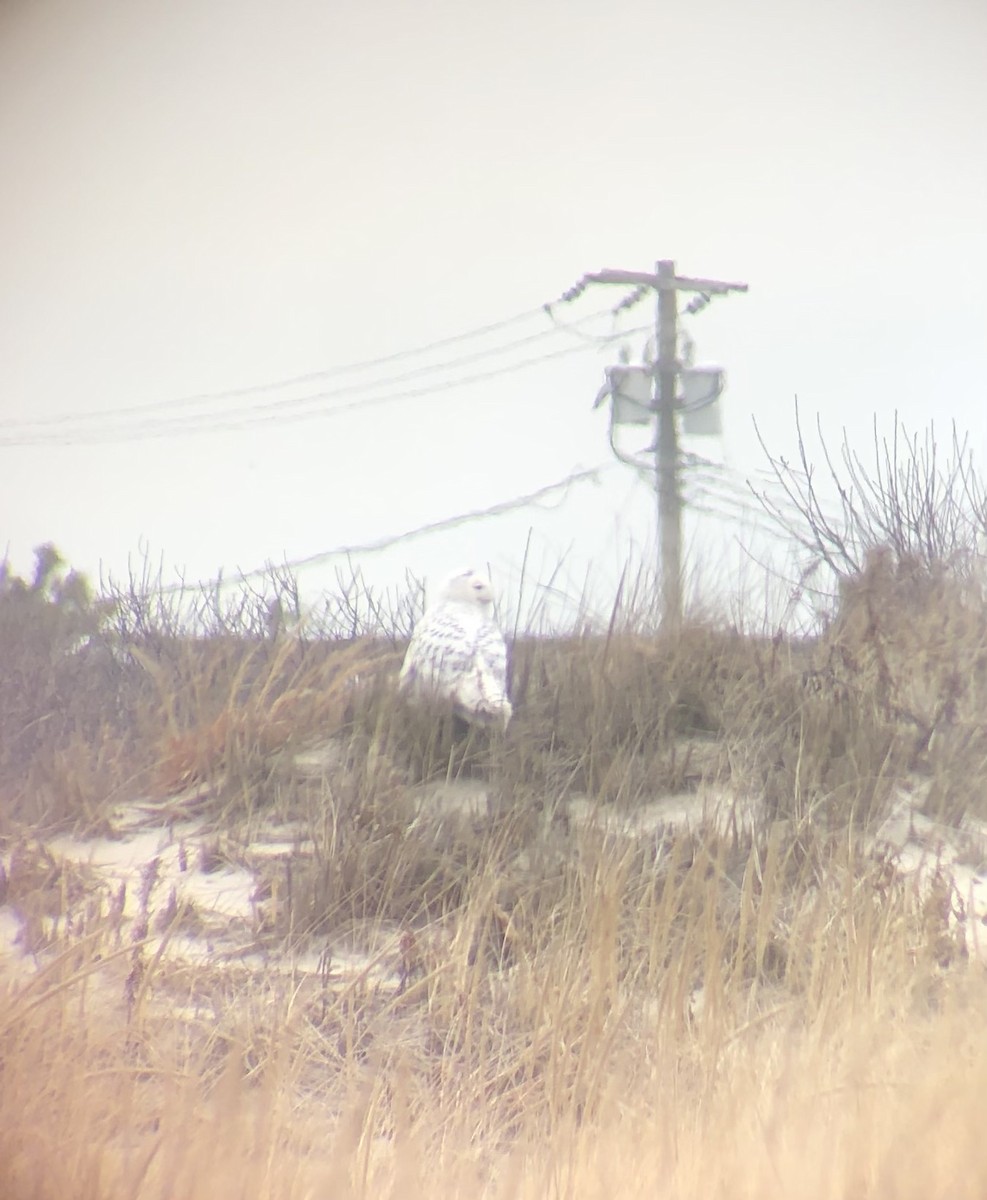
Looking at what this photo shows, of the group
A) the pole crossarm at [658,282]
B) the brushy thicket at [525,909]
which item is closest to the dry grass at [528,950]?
the brushy thicket at [525,909]

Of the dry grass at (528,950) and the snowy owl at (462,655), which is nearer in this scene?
the dry grass at (528,950)

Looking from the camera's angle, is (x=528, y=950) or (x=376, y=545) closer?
(x=528, y=950)

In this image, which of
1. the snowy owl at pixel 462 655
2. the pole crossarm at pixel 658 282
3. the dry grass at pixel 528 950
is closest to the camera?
the dry grass at pixel 528 950

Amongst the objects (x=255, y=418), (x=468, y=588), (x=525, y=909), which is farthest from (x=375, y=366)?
(x=525, y=909)

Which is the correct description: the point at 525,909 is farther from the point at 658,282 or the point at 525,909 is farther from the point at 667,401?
the point at 658,282

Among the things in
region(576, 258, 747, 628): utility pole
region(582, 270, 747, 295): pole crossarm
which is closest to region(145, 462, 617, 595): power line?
region(576, 258, 747, 628): utility pole

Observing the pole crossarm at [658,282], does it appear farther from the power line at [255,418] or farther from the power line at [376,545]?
the power line at [376,545]

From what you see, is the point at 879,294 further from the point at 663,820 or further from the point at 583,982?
the point at 583,982
